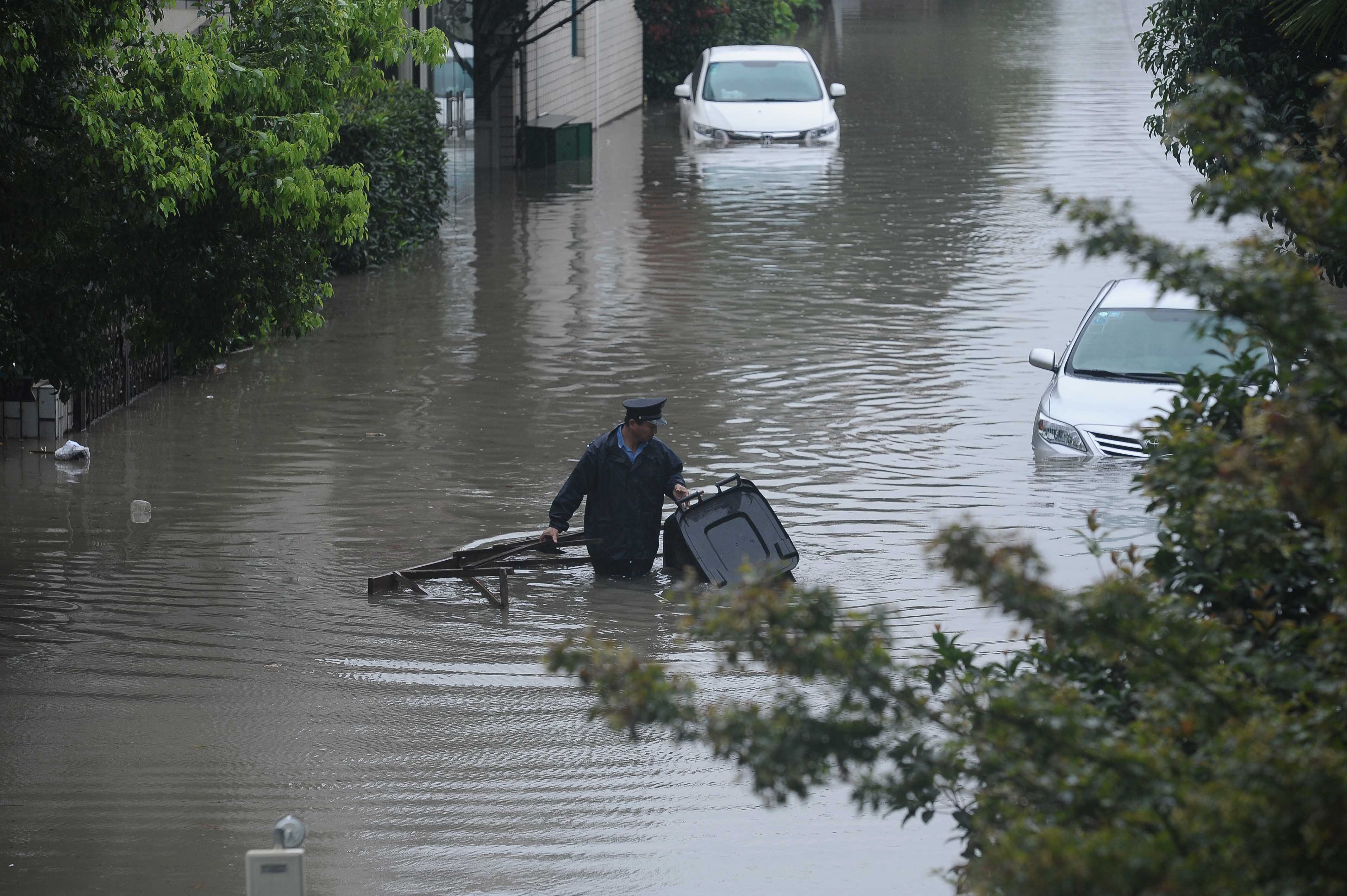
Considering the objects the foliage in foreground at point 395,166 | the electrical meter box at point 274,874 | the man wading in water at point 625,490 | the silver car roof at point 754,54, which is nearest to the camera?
the electrical meter box at point 274,874

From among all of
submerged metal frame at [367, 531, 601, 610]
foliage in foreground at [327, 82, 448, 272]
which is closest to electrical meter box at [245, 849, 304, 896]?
submerged metal frame at [367, 531, 601, 610]

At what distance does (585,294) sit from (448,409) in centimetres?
487

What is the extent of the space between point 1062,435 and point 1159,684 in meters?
8.19

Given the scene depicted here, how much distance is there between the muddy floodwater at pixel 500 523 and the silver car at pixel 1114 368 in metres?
0.24

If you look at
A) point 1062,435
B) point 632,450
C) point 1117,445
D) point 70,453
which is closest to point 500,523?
point 632,450

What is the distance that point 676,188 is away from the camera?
2530cm

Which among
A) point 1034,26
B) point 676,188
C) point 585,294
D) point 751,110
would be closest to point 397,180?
point 585,294

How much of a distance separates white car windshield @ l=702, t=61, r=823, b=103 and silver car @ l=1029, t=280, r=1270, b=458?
17.1 metres

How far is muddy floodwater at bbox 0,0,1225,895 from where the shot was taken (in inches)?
256

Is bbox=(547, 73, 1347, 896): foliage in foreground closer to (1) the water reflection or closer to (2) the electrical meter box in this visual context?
(2) the electrical meter box

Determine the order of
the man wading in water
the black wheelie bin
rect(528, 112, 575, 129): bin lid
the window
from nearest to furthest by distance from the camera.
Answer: the black wheelie bin, the man wading in water, rect(528, 112, 575, 129): bin lid, the window

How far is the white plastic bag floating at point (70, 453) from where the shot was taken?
1238 cm

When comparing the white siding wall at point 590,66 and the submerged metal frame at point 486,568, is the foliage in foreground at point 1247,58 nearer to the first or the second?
the submerged metal frame at point 486,568

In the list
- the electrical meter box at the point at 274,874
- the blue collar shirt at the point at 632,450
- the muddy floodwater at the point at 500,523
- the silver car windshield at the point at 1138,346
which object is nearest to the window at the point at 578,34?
the muddy floodwater at the point at 500,523
